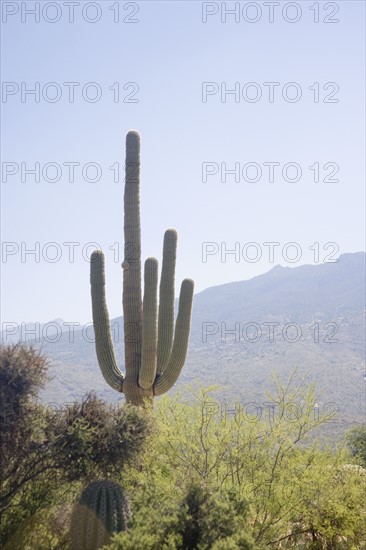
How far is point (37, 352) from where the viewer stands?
31.3ft

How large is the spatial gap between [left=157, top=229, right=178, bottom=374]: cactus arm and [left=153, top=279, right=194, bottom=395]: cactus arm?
0.63 feet

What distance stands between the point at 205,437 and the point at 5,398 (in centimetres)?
430

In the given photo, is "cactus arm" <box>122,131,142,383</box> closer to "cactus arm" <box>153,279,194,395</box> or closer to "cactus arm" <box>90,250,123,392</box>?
"cactus arm" <box>90,250,123,392</box>

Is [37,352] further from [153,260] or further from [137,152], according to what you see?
[137,152]

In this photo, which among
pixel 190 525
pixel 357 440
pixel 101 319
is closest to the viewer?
pixel 190 525

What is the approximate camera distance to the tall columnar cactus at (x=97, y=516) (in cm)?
845

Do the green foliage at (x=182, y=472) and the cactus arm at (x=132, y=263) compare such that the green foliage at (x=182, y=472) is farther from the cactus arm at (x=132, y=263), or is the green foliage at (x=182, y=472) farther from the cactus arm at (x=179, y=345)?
the cactus arm at (x=132, y=263)

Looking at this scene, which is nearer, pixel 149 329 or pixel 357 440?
pixel 149 329

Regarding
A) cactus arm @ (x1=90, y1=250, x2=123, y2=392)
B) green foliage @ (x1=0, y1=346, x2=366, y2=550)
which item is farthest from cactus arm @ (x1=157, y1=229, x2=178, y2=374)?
green foliage @ (x1=0, y1=346, x2=366, y2=550)

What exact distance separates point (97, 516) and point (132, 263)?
6.51 m

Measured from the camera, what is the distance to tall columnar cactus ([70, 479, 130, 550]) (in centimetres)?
845

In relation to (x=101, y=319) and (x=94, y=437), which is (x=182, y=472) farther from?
(x=101, y=319)

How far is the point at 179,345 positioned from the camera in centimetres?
1369

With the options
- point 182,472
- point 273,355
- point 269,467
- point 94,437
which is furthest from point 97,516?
point 273,355
